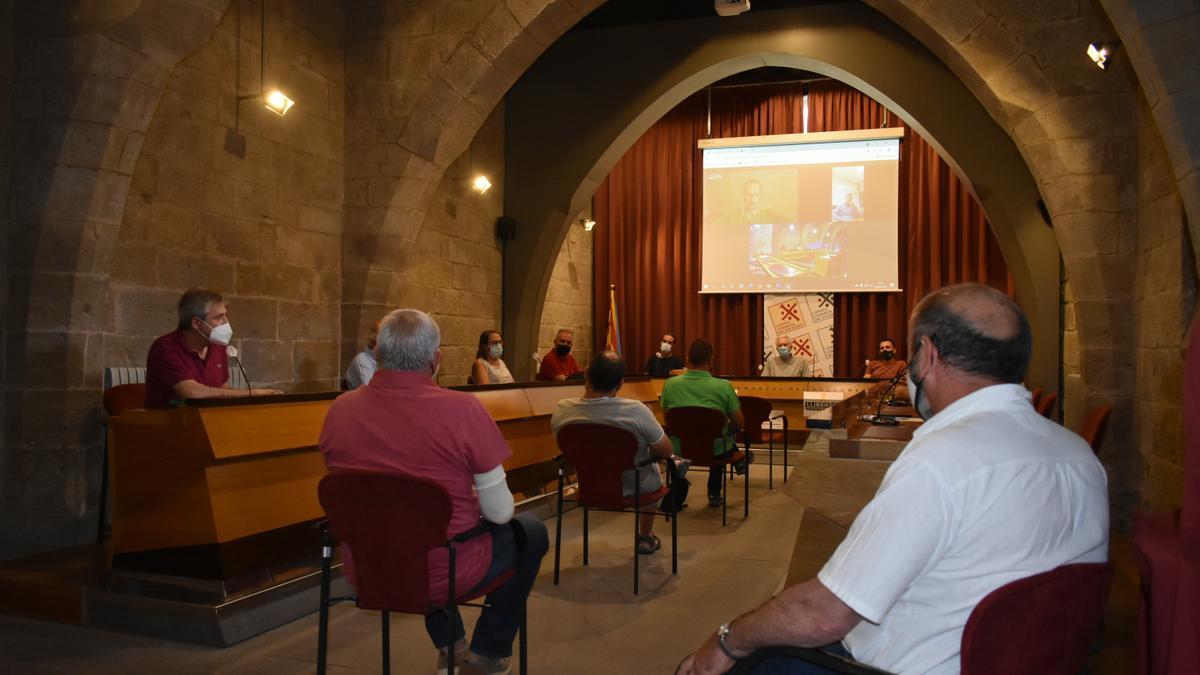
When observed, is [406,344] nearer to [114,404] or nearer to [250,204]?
[114,404]

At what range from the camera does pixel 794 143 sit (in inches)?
421

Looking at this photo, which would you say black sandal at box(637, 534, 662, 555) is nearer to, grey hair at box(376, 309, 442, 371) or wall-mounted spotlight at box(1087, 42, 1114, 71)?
grey hair at box(376, 309, 442, 371)

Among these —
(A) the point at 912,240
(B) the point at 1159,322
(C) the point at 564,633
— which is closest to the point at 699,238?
(A) the point at 912,240

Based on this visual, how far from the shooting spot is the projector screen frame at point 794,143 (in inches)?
408

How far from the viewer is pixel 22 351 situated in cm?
400

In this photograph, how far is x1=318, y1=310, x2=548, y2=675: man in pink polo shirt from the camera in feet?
7.36

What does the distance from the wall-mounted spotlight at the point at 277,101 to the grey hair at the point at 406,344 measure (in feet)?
12.5

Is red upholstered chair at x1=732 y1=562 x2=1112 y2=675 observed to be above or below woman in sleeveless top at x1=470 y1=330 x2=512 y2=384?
below

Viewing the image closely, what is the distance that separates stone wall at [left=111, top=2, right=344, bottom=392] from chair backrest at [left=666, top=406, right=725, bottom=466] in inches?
113

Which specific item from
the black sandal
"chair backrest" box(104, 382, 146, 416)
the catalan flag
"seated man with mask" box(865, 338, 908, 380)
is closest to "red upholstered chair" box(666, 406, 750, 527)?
the black sandal

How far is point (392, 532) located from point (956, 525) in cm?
143

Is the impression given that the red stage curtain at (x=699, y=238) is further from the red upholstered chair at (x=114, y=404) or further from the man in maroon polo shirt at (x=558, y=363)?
the red upholstered chair at (x=114, y=404)

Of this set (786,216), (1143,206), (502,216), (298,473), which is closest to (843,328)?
(786,216)

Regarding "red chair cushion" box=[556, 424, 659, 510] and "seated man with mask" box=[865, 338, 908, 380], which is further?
"seated man with mask" box=[865, 338, 908, 380]
